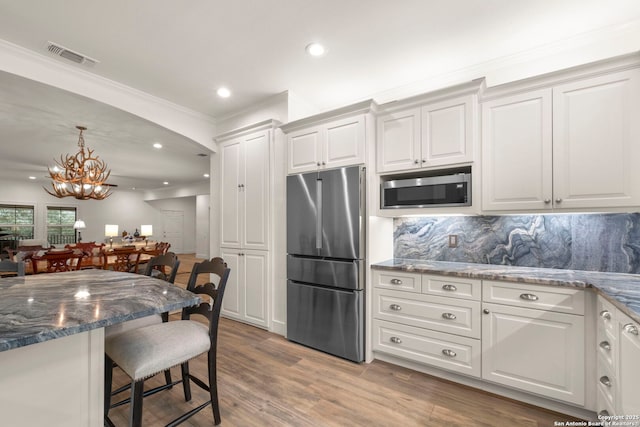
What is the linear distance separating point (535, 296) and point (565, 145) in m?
1.09

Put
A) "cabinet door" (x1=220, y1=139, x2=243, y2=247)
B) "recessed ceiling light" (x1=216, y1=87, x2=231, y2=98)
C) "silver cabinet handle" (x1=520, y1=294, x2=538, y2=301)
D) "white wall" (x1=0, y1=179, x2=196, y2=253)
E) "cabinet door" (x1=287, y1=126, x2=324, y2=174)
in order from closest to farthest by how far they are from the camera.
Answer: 1. "silver cabinet handle" (x1=520, y1=294, x2=538, y2=301)
2. "cabinet door" (x1=287, y1=126, x2=324, y2=174)
3. "recessed ceiling light" (x1=216, y1=87, x2=231, y2=98)
4. "cabinet door" (x1=220, y1=139, x2=243, y2=247)
5. "white wall" (x1=0, y1=179, x2=196, y2=253)

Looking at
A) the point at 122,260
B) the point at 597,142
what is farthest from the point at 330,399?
the point at 122,260

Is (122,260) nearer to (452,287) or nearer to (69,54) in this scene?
(69,54)

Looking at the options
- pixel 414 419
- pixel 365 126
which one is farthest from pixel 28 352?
pixel 365 126

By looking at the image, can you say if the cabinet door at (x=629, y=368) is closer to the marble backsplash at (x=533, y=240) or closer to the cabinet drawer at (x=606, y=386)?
the cabinet drawer at (x=606, y=386)

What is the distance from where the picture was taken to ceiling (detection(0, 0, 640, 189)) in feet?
6.41

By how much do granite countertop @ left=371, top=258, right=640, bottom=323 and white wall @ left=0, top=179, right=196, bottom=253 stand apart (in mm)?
11246

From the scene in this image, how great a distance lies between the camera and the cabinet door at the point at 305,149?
9.36 ft

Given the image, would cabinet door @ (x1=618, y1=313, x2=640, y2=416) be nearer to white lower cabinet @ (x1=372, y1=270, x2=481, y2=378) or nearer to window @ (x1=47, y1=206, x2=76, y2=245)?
white lower cabinet @ (x1=372, y1=270, x2=481, y2=378)

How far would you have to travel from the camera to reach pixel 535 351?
1.88 meters

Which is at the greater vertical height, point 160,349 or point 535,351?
point 160,349

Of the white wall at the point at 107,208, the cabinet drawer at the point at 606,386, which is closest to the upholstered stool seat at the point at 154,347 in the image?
the cabinet drawer at the point at 606,386

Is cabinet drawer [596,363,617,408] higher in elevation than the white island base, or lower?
lower

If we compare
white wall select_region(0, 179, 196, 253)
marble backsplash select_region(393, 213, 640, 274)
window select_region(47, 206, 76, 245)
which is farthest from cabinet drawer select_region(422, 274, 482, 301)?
window select_region(47, 206, 76, 245)
